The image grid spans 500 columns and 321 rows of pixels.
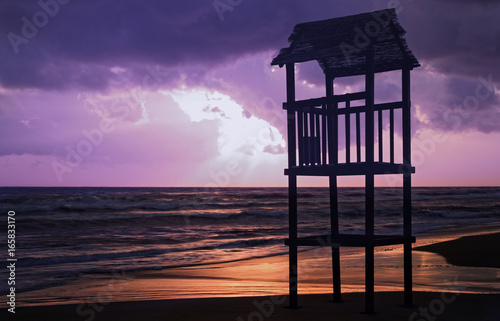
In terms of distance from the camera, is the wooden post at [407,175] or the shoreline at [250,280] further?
the shoreline at [250,280]

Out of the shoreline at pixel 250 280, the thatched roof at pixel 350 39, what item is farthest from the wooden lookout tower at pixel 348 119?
the shoreline at pixel 250 280

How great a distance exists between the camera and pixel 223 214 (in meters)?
46.6

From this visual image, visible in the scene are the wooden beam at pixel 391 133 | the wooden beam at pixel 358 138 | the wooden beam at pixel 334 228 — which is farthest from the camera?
the wooden beam at pixel 334 228

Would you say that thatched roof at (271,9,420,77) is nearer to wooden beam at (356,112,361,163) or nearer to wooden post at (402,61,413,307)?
wooden post at (402,61,413,307)

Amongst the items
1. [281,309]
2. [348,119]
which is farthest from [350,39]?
[281,309]

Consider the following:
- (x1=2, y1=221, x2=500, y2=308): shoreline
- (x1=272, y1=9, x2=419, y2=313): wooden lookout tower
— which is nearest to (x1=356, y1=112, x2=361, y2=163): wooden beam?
(x1=272, y1=9, x2=419, y2=313): wooden lookout tower

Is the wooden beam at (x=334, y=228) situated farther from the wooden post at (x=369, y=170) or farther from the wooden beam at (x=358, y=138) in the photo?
the wooden post at (x=369, y=170)

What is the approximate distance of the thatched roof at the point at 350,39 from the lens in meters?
8.29

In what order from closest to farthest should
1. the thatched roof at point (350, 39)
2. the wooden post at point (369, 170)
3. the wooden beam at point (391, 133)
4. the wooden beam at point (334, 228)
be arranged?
the wooden post at point (369, 170) < the thatched roof at point (350, 39) < the wooden beam at point (391, 133) < the wooden beam at point (334, 228)

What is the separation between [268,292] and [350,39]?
5.85 m

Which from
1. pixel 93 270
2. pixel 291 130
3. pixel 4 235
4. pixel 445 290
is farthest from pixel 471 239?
pixel 4 235

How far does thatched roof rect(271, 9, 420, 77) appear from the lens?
27.2 ft

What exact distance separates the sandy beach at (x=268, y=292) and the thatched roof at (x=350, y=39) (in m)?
4.14

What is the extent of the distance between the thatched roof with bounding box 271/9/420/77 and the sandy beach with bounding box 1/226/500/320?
163 inches
